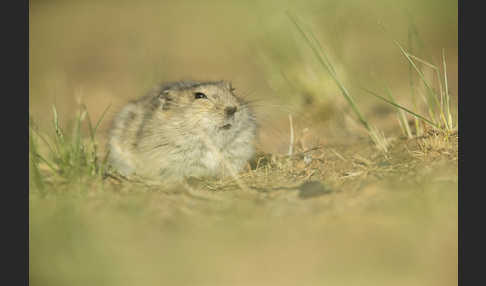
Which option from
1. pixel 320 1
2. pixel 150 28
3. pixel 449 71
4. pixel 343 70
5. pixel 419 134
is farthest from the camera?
pixel 150 28

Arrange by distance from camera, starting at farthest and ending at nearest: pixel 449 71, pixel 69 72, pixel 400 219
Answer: pixel 69 72 < pixel 449 71 < pixel 400 219

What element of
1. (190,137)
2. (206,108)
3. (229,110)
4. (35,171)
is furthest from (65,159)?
(229,110)

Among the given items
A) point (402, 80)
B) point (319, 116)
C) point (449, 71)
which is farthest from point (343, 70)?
point (449, 71)

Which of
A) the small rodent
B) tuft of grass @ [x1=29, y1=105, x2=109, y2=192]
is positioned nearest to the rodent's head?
the small rodent

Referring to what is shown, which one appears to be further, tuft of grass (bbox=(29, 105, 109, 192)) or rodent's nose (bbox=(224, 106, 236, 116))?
rodent's nose (bbox=(224, 106, 236, 116))

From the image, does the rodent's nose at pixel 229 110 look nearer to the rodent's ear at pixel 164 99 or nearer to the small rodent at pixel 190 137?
the small rodent at pixel 190 137

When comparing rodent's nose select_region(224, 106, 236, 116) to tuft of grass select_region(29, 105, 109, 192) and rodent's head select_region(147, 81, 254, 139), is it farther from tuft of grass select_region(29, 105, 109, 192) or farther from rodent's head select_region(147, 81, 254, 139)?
tuft of grass select_region(29, 105, 109, 192)

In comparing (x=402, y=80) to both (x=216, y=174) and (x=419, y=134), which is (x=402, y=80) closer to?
(x=419, y=134)

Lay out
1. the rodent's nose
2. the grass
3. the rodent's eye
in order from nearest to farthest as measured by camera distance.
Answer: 1. the grass
2. the rodent's nose
3. the rodent's eye
